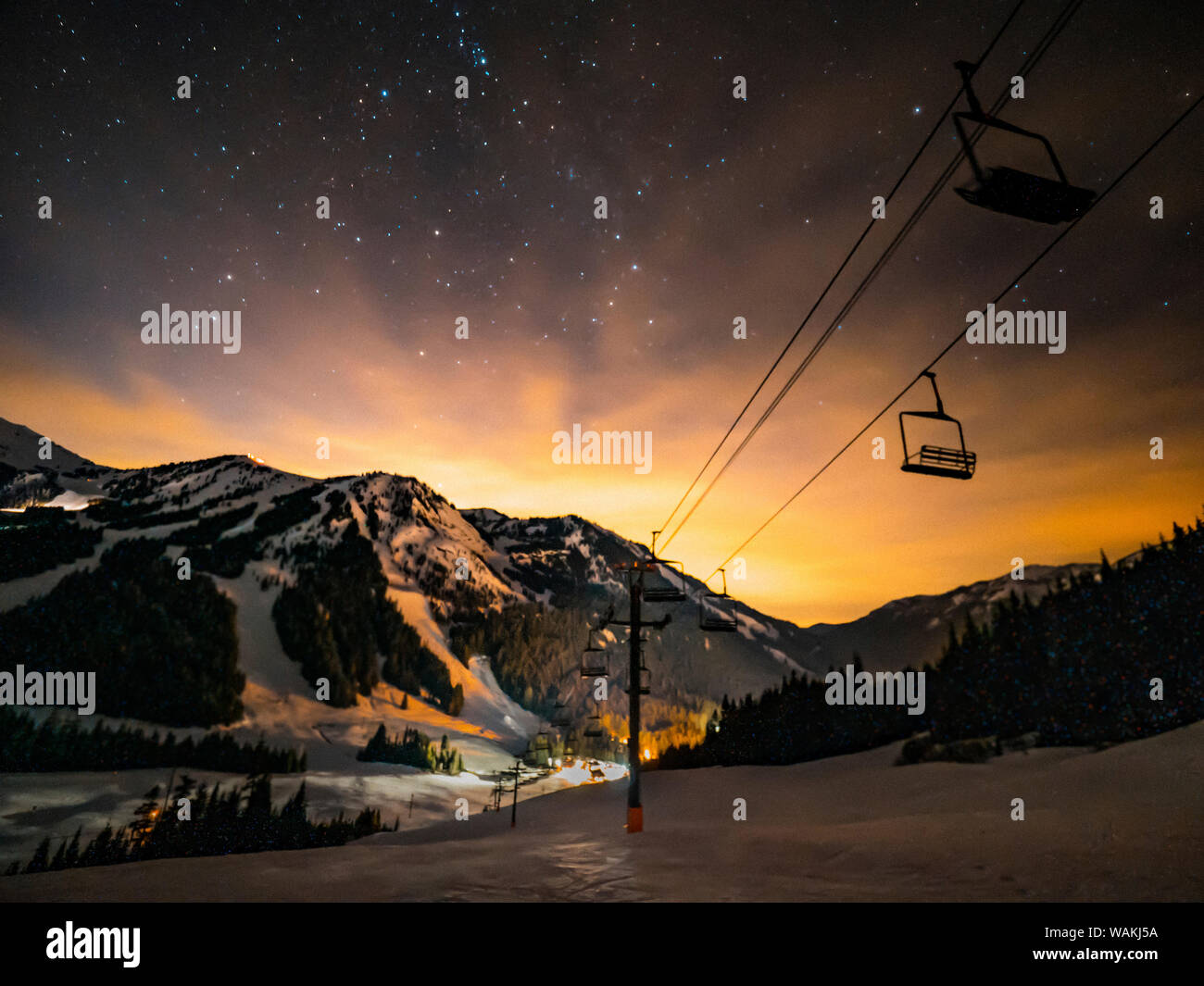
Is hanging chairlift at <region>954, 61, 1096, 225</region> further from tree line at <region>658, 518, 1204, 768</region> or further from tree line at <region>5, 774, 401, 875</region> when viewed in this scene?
tree line at <region>5, 774, 401, 875</region>

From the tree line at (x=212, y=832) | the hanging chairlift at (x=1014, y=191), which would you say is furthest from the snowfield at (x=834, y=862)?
the tree line at (x=212, y=832)

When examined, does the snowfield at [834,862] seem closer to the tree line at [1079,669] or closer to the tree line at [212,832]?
the tree line at [1079,669]

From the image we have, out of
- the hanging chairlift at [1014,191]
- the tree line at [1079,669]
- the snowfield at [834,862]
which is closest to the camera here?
the hanging chairlift at [1014,191]

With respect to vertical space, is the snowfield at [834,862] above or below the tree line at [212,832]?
above
